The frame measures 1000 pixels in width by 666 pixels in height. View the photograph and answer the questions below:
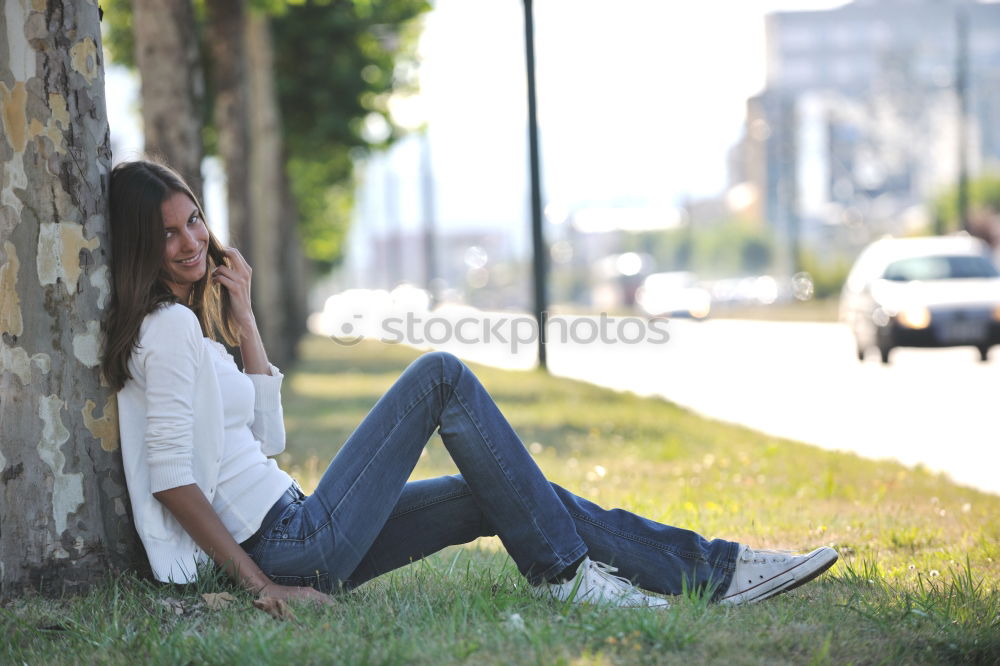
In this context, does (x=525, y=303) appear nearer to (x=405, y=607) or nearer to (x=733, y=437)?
(x=733, y=437)

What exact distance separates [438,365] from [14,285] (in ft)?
4.41

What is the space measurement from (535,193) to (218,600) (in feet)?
48.1

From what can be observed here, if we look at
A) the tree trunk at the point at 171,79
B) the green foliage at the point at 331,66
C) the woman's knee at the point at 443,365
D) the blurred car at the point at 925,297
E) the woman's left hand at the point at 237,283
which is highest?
the green foliage at the point at 331,66

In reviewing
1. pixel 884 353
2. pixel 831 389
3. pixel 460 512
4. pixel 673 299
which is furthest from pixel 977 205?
pixel 460 512

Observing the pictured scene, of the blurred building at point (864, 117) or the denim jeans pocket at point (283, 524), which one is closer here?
the denim jeans pocket at point (283, 524)

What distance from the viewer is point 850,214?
84688 millimetres

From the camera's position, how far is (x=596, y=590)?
13.3 ft

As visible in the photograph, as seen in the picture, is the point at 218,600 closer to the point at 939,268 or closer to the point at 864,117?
the point at 939,268

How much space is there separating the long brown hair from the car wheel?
16.1 meters

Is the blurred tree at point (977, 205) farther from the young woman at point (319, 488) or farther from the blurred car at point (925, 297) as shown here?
the young woman at point (319, 488)

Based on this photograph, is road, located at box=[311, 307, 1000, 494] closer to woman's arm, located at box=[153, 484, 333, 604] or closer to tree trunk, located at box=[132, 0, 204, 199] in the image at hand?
woman's arm, located at box=[153, 484, 333, 604]

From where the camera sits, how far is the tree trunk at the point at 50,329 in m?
4.18

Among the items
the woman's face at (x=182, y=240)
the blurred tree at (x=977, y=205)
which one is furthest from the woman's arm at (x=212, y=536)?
the blurred tree at (x=977, y=205)

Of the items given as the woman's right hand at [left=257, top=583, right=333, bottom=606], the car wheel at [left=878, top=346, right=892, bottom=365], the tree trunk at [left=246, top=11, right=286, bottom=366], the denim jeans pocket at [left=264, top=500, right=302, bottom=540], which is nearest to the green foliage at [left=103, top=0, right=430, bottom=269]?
the tree trunk at [left=246, top=11, right=286, bottom=366]
